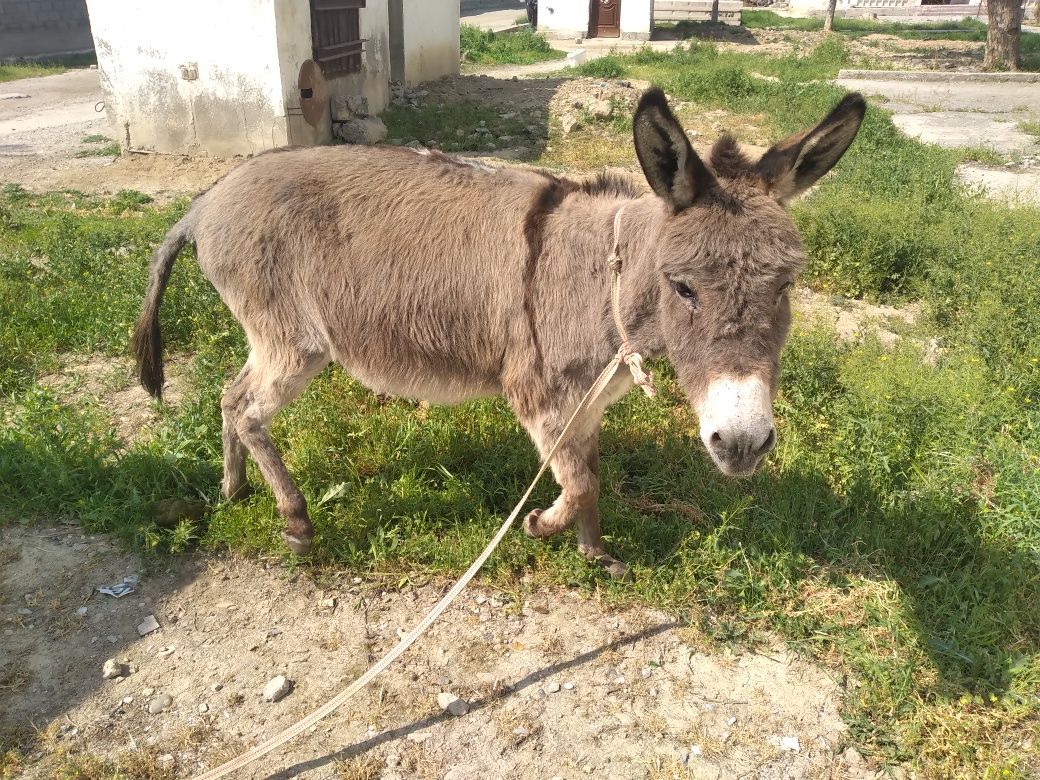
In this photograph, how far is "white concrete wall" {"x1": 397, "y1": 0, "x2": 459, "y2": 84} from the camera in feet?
49.8

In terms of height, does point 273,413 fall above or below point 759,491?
above

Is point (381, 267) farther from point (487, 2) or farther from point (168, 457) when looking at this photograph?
point (487, 2)

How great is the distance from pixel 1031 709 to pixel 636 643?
4.78ft

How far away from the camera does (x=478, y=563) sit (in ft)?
8.74

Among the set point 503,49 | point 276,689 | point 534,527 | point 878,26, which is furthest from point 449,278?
point 878,26

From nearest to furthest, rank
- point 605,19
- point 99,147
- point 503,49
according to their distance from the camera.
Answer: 1. point 99,147
2. point 503,49
3. point 605,19

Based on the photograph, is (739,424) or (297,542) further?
(297,542)

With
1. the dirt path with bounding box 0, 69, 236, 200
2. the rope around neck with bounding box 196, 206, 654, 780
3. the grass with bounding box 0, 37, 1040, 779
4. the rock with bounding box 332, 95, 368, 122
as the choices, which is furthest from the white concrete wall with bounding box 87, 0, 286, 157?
the rope around neck with bounding box 196, 206, 654, 780

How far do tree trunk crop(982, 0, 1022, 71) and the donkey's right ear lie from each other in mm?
19364

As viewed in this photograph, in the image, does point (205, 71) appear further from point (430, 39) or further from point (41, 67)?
point (41, 67)

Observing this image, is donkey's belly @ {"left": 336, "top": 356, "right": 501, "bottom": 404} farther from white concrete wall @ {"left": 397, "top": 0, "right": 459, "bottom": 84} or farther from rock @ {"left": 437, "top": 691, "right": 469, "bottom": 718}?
white concrete wall @ {"left": 397, "top": 0, "right": 459, "bottom": 84}

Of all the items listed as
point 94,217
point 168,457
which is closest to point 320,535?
point 168,457

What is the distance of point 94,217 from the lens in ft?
25.3

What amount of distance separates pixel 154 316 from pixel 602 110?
10570 millimetres
